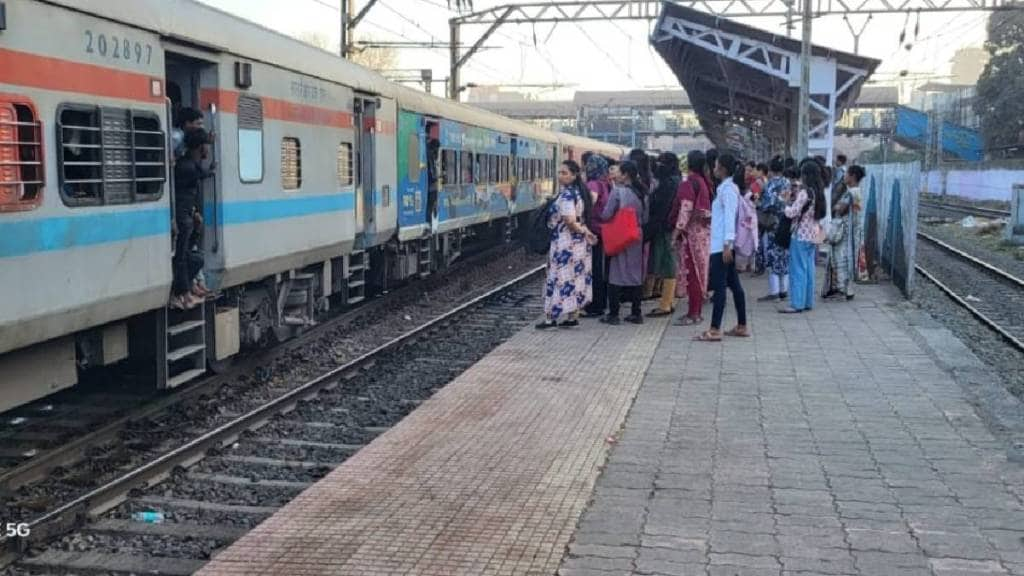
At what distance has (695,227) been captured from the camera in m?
11.2

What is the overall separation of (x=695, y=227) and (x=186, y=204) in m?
5.40

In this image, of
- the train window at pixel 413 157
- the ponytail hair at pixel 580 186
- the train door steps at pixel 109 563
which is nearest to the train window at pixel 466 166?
the train window at pixel 413 157

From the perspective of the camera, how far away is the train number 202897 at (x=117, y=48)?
6.32m

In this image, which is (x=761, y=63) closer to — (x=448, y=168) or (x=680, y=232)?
(x=448, y=168)

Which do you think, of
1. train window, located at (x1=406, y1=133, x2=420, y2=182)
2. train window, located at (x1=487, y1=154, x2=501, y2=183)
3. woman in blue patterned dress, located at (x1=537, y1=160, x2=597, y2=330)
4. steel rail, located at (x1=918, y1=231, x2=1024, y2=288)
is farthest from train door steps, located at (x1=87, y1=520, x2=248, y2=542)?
train window, located at (x1=487, y1=154, x2=501, y2=183)

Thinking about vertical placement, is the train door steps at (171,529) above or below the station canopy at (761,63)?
below

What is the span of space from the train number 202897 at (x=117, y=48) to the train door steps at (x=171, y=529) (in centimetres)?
275

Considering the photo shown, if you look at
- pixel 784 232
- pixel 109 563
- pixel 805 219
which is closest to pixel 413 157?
pixel 784 232

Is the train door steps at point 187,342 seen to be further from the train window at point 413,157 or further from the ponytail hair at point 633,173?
the train window at point 413,157

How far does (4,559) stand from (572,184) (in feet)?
23.2

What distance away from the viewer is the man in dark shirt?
7.87 metres

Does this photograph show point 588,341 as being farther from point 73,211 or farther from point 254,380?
point 73,211

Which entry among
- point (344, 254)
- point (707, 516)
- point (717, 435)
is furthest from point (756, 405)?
point (344, 254)

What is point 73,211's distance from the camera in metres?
6.16
